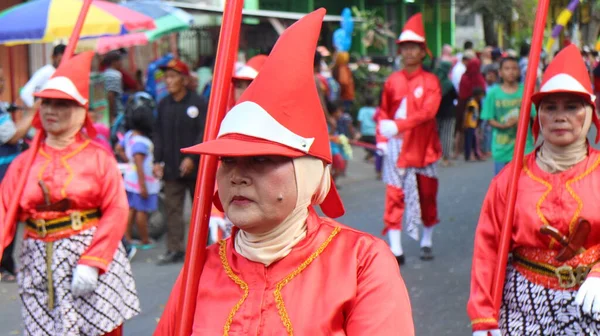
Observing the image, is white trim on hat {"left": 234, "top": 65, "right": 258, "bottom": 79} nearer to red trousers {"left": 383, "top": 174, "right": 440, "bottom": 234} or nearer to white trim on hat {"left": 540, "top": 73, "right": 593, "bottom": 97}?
red trousers {"left": 383, "top": 174, "right": 440, "bottom": 234}

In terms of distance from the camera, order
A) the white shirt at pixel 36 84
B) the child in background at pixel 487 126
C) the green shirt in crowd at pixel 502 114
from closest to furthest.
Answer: the green shirt in crowd at pixel 502 114 < the white shirt at pixel 36 84 < the child in background at pixel 487 126

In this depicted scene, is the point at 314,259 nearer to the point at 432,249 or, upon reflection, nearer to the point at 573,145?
the point at 573,145

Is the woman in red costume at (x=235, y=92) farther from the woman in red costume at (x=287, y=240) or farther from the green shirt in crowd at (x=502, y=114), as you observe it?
the woman in red costume at (x=287, y=240)

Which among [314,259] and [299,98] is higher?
[299,98]

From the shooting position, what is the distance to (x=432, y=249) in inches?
345

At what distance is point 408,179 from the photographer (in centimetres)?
822

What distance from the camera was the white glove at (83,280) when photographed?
15.6ft

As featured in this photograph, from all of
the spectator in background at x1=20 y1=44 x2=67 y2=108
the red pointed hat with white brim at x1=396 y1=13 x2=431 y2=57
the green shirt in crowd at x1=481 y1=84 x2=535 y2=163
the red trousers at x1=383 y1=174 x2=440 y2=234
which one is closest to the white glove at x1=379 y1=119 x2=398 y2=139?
the red trousers at x1=383 y1=174 x2=440 y2=234

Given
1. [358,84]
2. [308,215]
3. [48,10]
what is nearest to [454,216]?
[48,10]

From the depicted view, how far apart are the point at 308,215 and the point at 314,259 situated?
146 millimetres

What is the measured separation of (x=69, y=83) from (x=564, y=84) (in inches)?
102

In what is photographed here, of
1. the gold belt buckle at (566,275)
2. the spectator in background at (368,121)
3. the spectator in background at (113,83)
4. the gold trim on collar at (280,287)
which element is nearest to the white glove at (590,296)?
the gold belt buckle at (566,275)

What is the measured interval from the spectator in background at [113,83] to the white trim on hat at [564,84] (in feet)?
25.0

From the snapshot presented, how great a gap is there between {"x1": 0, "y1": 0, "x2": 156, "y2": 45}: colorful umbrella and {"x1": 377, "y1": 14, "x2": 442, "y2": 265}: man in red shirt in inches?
131
